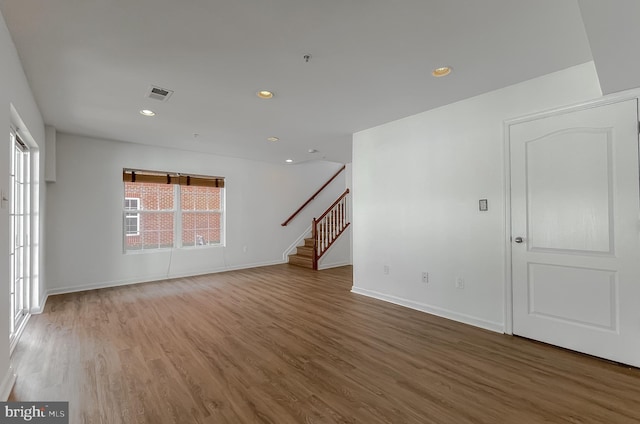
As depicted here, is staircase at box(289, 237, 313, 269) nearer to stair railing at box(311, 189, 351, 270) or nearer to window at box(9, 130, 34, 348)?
stair railing at box(311, 189, 351, 270)

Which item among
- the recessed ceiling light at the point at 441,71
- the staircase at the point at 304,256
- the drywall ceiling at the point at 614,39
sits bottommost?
the staircase at the point at 304,256

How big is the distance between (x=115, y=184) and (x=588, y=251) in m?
6.32

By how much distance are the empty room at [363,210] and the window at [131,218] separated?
12.0 inches

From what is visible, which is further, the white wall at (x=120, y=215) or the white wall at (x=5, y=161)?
the white wall at (x=120, y=215)

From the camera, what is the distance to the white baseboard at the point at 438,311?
3.05m

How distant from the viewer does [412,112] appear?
3674 millimetres

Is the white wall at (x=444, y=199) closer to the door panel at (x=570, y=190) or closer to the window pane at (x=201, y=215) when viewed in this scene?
the door panel at (x=570, y=190)

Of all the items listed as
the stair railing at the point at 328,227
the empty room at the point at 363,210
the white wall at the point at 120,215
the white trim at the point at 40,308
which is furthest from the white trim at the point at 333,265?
the white trim at the point at 40,308

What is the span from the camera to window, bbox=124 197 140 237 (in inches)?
203

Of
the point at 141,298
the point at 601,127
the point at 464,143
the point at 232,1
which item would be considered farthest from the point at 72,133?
the point at 601,127

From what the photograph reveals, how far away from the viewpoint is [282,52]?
228 cm

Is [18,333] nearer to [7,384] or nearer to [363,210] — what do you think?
[7,384]

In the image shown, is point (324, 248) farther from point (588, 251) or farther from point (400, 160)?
point (588, 251)

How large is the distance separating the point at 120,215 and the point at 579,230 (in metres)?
6.18
